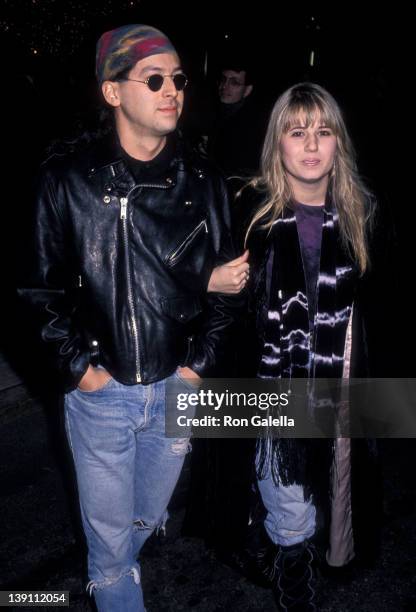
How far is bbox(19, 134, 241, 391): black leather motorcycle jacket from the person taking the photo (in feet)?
7.18

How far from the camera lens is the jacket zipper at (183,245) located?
90.8 inches

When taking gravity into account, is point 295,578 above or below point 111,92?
below

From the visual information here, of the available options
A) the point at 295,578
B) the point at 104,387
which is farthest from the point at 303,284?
the point at 295,578

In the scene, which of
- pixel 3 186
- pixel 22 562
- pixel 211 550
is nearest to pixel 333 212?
pixel 211 550

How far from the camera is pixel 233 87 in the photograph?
5.58 m

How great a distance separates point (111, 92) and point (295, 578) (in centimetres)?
230

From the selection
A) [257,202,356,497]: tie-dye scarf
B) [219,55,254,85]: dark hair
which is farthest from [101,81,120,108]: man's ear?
[219,55,254,85]: dark hair

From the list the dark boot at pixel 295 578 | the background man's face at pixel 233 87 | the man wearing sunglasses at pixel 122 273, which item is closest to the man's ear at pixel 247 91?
the background man's face at pixel 233 87

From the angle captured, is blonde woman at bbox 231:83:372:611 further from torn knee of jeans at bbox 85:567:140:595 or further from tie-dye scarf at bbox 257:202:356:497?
torn knee of jeans at bbox 85:567:140:595

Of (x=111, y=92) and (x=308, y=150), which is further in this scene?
(x=308, y=150)

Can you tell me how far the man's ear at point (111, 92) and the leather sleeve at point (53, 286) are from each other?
0.39 meters

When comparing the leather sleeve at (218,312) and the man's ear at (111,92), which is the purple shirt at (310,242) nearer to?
the leather sleeve at (218,312)

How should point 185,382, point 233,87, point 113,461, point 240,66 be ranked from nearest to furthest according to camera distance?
point 113,461 < point 185,382 < point 240,66 < point 233,87

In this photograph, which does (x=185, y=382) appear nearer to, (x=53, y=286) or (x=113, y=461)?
(x=113, y=461)
